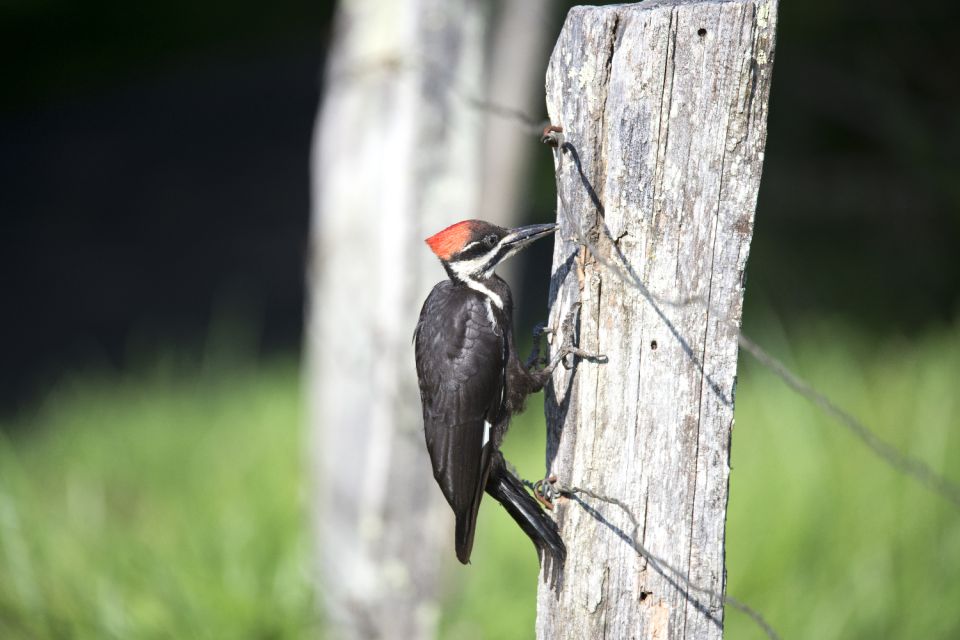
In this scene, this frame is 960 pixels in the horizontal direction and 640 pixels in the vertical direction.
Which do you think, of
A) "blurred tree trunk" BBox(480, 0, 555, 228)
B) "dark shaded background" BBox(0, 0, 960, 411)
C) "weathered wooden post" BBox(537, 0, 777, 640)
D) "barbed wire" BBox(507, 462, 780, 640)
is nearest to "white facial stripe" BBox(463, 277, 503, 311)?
"weathered wooden post" BBox(537, 0, 777, 640)

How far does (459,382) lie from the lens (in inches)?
92.2

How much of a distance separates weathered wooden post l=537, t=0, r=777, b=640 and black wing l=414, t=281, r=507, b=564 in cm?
33

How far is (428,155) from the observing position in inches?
144

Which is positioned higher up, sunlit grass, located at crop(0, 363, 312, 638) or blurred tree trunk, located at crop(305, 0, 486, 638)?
blurred tree trunk, located at crop(305, 0, 486, 638)

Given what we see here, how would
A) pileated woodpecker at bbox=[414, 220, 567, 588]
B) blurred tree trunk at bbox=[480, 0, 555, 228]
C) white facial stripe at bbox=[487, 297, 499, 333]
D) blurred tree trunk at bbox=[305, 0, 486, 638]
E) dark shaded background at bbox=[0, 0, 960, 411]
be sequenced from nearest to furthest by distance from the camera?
1. pileated woodpecker at bbox=[414, 220, 567, 588]
2. white facial stripe at bbox=[487, 297, 499, 333]
3. blurred tree trunk at bbox=[305, 0, 486, 638]
4. blurred tree trunk at bbox=[480, 0, 555, 228]
5. dark shaded background at bbox=[0, 0, 960, 411]

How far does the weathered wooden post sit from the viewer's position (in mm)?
1779

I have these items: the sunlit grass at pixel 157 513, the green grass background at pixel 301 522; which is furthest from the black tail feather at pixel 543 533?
the sunlit grass at pixel 157 513

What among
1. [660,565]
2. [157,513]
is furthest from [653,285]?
[157,513]

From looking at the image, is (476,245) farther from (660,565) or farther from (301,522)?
(301,522)

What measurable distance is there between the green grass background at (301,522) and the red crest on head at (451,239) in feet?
6.13

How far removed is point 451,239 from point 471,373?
0.35 metres

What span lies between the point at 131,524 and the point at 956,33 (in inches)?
293

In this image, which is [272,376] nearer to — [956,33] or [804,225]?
[804,225]

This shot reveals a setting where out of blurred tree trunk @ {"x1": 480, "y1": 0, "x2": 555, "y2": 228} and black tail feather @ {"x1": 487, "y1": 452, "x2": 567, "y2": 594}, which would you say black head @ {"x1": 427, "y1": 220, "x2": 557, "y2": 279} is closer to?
black tail feather @ {"x1": 487, "y1": 452, "x2": 567, "y2": 594}
